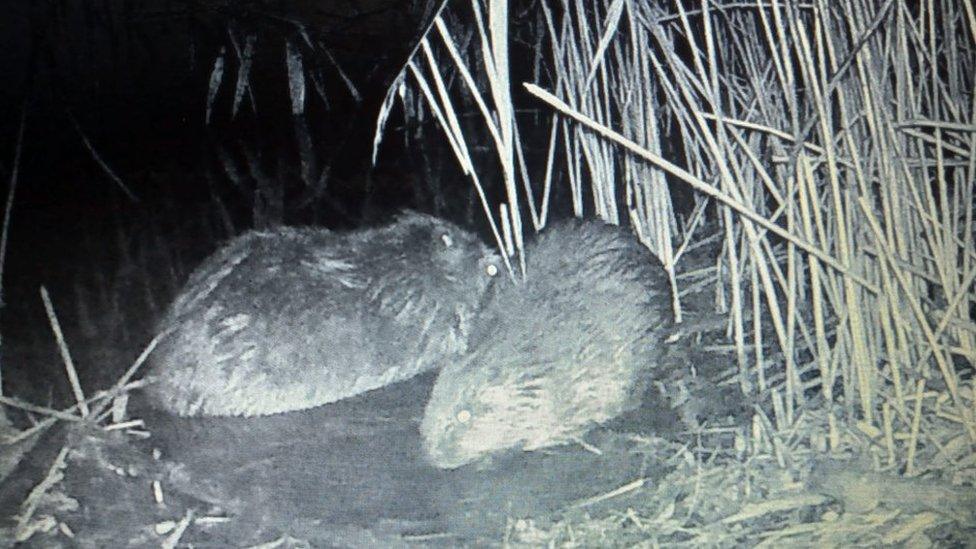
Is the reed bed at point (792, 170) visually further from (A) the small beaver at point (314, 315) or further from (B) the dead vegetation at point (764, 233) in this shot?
(A) the small beaver at point (314, 315)

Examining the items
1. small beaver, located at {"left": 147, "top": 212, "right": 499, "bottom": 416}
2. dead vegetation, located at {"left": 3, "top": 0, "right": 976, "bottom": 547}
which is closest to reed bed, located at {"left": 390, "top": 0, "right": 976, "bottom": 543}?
dead vegetation, located at {"left": 3, "top": 0, "right": 976, "bottom": 547}

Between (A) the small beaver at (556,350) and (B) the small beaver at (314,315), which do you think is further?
(A) the small beaver at (556,350)

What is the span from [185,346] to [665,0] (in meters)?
1.09

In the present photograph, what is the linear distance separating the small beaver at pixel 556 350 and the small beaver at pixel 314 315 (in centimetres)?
7

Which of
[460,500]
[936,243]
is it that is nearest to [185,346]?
[460,500]

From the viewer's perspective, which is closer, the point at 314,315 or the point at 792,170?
the point at 314,315

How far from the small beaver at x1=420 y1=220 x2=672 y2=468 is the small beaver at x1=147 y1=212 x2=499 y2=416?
0.07 metres

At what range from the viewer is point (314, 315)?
150 centimetres

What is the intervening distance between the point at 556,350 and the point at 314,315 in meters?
0.47

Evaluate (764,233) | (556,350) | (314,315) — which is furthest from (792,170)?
(314,315)

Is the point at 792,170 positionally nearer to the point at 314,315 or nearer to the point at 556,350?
the point at 556,350

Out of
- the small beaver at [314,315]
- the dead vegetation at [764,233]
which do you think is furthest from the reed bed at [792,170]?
the small beaver at [314,315]

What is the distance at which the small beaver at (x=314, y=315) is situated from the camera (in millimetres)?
1459

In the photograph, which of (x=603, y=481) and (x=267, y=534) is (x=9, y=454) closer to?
(x=267, y=534)
